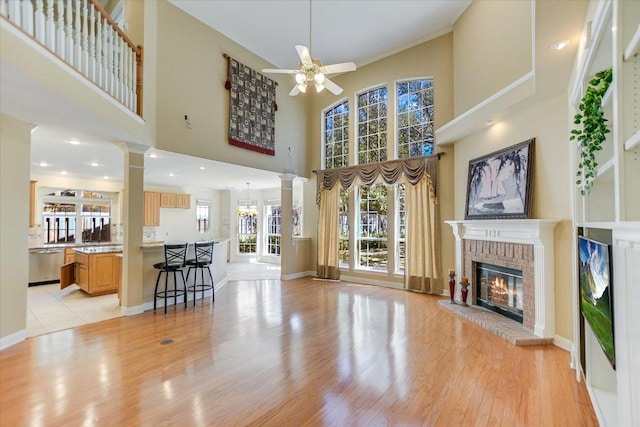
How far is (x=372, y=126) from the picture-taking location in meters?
6.94

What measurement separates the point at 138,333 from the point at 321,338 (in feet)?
7.84

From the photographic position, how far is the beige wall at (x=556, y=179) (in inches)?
131

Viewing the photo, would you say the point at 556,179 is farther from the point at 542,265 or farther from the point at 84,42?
the point at 84,42

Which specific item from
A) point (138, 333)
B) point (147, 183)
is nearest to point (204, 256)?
point (138, 333)

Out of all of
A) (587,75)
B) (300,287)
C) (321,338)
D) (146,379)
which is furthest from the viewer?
(300,287)

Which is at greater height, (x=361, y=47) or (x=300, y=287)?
(x=361, y=47)

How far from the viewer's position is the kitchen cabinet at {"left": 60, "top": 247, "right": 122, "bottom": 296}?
218 inches

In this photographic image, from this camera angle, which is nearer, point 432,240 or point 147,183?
point 432,240

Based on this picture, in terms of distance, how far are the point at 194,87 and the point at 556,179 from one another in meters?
5.73

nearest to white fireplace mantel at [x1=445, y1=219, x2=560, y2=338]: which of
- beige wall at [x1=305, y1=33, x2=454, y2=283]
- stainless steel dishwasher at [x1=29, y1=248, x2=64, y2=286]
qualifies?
beige wall at [x1=305, y1=33, x2=454, y2=283]

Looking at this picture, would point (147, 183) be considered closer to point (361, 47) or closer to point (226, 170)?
point (226, 170)

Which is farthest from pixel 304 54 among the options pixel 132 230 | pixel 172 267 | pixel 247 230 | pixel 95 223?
pixel 247 230

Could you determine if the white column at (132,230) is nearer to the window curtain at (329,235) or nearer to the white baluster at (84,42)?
the white baluster at (84,42)

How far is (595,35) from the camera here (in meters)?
1.91
